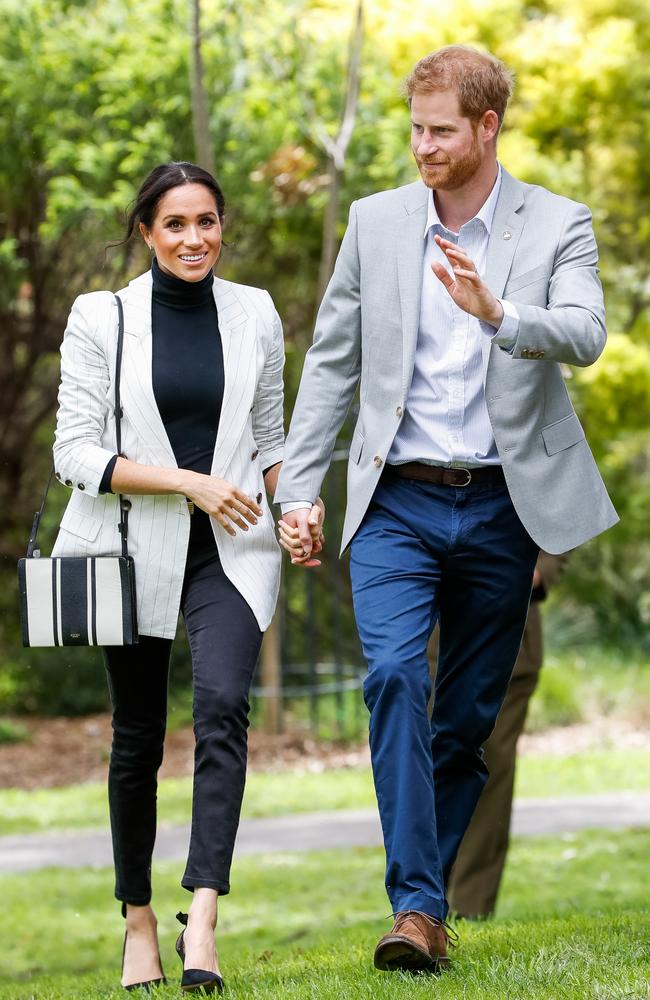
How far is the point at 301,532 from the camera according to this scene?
4.27 meters

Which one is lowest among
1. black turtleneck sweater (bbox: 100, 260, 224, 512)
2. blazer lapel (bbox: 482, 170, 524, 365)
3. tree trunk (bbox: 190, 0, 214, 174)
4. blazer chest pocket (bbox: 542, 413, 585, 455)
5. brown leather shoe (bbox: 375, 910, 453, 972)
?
brown leather shoe (bbox: 375, 910, 453, 972)

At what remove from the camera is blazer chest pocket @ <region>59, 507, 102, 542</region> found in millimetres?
4332

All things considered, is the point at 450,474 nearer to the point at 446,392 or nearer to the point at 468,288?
the point at 446,392

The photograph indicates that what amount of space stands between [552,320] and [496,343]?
15cm

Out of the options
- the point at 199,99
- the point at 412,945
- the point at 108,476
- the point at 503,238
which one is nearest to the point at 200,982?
the point at 412,945

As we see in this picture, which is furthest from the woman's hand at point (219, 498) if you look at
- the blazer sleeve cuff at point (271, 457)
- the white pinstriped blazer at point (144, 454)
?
the blazer sleeve cuff at point (271, 457)

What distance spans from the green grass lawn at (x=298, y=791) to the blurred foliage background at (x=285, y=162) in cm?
196

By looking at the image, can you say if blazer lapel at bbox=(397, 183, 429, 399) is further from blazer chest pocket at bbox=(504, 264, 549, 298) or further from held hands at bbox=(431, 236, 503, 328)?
held hands at bbox=(431, 236, 503, 328)

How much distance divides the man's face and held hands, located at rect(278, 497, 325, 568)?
3.20 feet

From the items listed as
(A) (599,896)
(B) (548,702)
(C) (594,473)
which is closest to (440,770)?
(C) (594,473)

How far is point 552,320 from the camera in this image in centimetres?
383

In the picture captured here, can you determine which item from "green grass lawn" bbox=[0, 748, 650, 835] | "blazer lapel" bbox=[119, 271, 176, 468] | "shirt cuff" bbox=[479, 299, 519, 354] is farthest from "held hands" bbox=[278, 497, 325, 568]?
"green grass lawn" bbox=[0, 748, 650, 835]

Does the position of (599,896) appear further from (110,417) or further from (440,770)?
(110,417)

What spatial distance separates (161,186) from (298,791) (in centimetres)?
726
